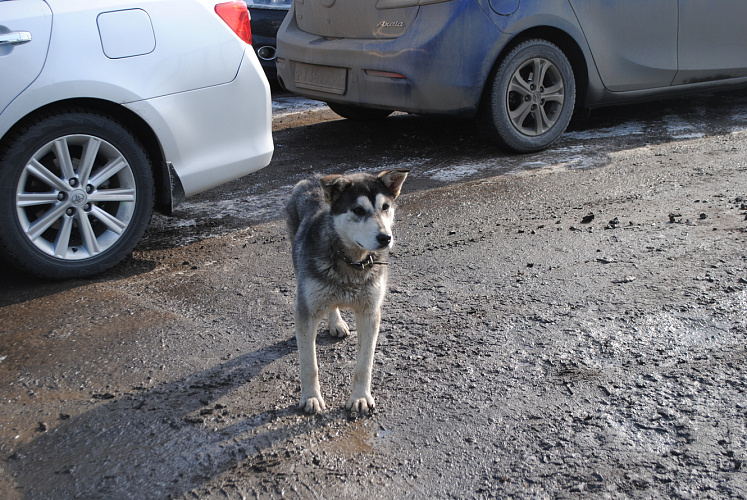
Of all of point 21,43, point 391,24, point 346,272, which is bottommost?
point 346,272

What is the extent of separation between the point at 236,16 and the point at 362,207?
2290mm

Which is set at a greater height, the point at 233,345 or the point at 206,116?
the point at 206,116

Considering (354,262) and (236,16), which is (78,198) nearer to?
(236,16)

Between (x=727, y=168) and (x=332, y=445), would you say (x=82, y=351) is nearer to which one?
(x=332, y=445)

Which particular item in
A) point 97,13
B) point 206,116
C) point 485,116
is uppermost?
point 97,13

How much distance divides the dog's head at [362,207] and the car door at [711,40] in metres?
5.11

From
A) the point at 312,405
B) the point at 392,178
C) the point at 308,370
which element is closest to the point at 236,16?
the point at 392,178

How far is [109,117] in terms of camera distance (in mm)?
4344

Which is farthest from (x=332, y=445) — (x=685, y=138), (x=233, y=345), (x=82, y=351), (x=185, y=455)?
(x=685, y=138)

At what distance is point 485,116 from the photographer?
6.44 meters

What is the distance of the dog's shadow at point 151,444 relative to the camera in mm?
2580

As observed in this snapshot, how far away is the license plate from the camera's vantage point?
655 centimetres

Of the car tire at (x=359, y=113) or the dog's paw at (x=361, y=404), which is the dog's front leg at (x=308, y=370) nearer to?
the dog's paw at (x=361, y=404)

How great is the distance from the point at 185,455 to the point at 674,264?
10.6ft
